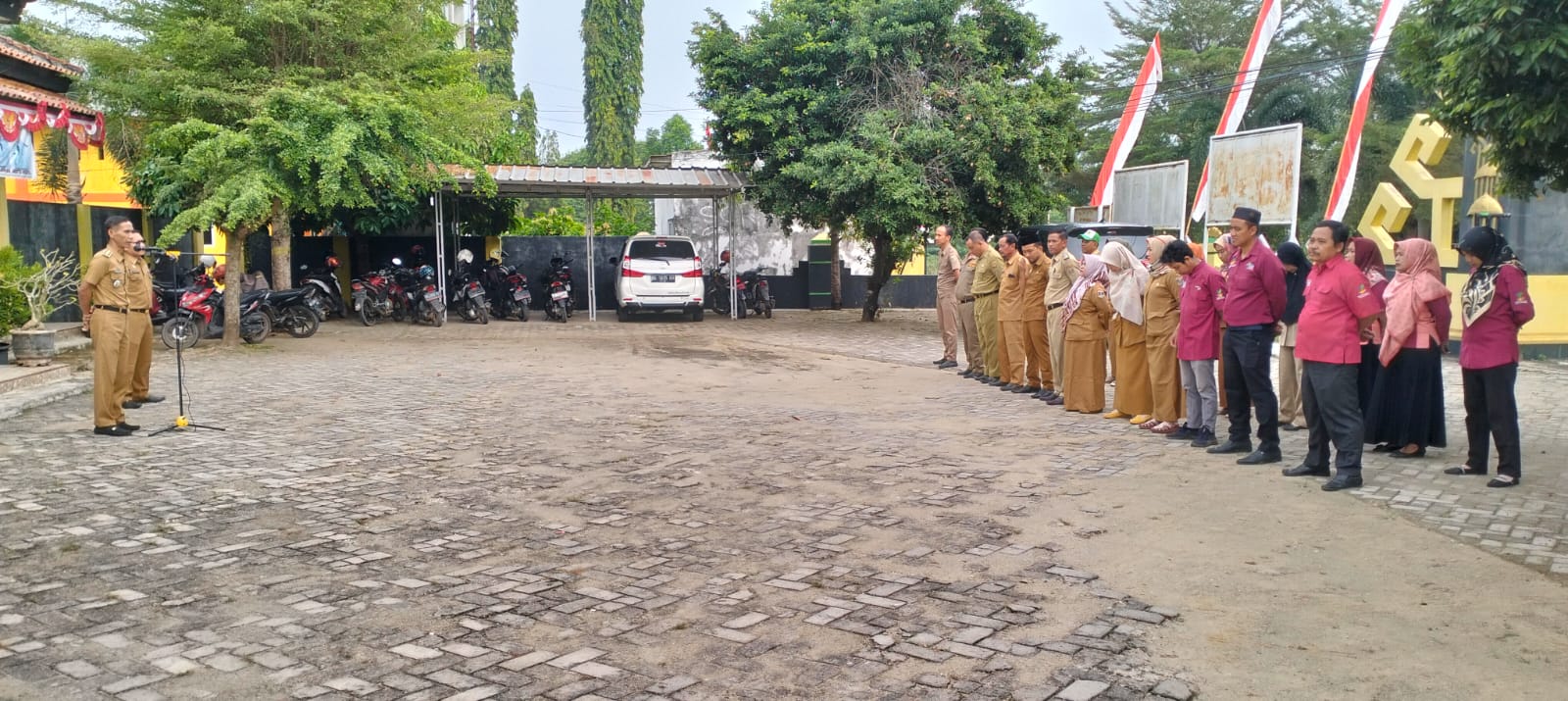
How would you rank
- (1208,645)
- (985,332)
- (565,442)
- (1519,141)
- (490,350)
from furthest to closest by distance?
(490,350) → (985,332) → (565,442) → (1519,141) → (1208,645)

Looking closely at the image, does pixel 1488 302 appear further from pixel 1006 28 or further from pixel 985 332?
pixel 1006 28

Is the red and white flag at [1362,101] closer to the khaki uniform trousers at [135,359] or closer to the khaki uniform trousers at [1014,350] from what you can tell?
the khaki uniform trousers at [1014,350]

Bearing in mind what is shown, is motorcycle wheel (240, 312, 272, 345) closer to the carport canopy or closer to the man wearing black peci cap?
the carport canopy

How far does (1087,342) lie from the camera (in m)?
10.2

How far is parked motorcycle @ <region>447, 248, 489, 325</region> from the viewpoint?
20.8 metres

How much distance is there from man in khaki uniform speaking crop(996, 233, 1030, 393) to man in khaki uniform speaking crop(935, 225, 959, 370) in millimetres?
1583

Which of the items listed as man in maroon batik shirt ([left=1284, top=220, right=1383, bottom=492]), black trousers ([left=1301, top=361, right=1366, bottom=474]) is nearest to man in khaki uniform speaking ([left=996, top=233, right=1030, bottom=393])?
man in maroon batik shirt ([left=1284, top=220, right=1383, bottom=492])

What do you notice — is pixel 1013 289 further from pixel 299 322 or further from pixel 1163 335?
pixel 299 322

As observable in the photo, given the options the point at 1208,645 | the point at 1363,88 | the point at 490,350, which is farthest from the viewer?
the point at 1363,88

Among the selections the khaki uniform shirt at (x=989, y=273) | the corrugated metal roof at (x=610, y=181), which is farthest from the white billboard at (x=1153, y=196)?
the corrugated metal roof at (x=610, y=181)

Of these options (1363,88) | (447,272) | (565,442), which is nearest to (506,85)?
(447,272)

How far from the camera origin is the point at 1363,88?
17.1 meters

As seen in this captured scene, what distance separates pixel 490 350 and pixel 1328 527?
478 inches

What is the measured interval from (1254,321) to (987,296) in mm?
4676
